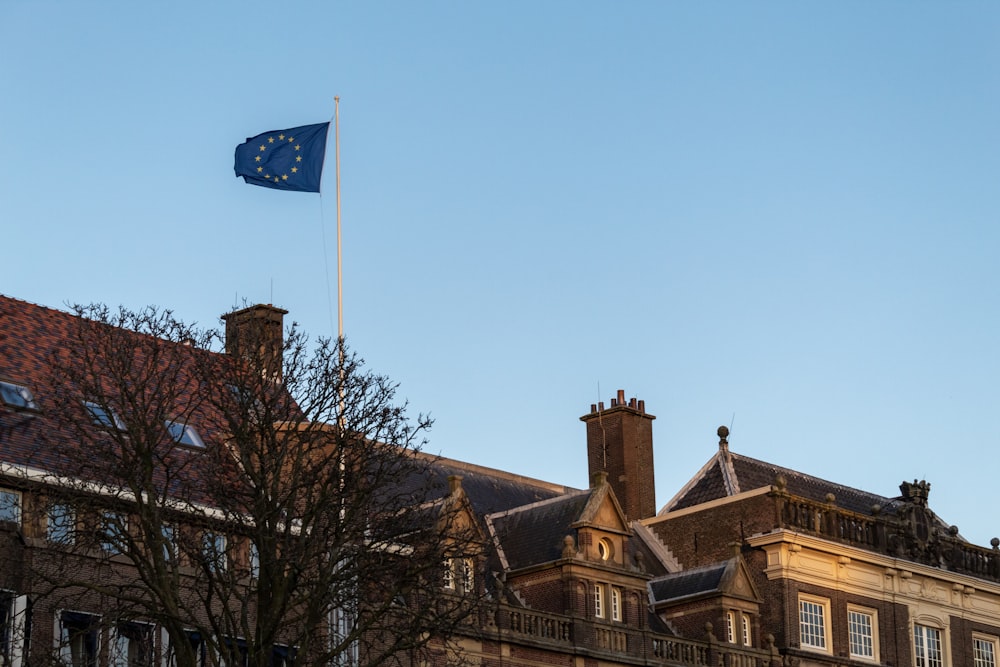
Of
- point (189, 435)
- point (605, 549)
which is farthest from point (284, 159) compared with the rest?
point (605, 549)

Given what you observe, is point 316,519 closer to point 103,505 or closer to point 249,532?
point 249,532

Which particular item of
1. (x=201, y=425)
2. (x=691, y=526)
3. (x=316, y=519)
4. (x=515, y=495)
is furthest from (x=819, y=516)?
(x=316, y=519)

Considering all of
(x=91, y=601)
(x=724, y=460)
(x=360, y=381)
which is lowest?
(x=91, y=601)

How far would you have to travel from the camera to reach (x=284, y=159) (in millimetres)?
45219

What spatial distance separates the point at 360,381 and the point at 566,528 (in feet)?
52.8

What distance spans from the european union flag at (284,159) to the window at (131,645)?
11882 millimetres

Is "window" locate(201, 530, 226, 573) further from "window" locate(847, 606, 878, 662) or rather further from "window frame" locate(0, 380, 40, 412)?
"window" locate(847, 606, 878, 662)

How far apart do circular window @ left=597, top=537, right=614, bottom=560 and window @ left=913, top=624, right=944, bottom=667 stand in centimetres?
1383

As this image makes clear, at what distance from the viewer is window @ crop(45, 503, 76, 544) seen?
116 feet

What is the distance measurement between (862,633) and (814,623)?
2224 mm

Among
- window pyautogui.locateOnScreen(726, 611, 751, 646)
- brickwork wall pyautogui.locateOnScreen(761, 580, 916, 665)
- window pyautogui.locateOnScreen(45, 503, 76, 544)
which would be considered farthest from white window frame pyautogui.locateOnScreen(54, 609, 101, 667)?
brickwork wall pyautogui.locateOnScreen(761, 580, 916, 665)

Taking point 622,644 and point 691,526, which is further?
point 691,526

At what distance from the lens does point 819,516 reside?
59.7 m

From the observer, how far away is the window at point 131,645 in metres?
36.0
